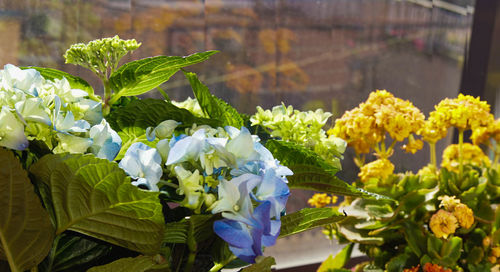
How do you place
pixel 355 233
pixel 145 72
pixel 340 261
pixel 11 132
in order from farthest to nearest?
1. pixel 340 261
2. pixel 355 233
3. pixel 145 72
4. pixel 11 132

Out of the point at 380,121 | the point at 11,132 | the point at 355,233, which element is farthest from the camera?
the point at 355,233

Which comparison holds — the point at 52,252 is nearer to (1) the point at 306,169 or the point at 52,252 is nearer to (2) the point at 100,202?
(2) the point at 100,202

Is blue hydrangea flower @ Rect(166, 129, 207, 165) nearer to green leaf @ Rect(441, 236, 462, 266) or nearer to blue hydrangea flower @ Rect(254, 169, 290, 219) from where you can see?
blue hydrangea flower @ Rect(254, 169, 290, 219)

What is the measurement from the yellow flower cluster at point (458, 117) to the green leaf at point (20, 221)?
2.69ft

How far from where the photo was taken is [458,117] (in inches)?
38.6

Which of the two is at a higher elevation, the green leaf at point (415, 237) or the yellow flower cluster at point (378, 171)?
the yellow flower cluster at point (378, 171)

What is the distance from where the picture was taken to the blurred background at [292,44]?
3.75ft

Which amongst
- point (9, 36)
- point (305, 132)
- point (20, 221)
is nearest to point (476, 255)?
point (305, 132)

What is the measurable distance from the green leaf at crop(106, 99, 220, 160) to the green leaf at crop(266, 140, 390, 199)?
6cm

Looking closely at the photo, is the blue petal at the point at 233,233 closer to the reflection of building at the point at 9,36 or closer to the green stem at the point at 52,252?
the green stem at the point at 52,252

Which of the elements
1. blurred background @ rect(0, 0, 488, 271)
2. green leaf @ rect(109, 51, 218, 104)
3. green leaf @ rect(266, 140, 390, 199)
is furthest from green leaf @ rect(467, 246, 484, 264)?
green leaf @ rect(109, 51, 218, 104)

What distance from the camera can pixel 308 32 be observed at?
1437 millimetres

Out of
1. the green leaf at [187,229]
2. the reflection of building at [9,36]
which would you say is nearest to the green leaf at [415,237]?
the green leaf at [187,229]

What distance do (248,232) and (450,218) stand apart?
0.71 m
